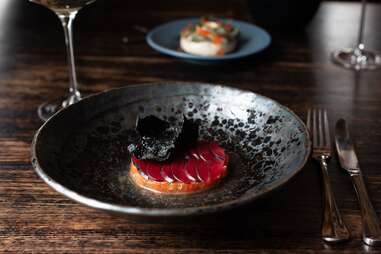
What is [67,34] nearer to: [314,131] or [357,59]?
[314,131]

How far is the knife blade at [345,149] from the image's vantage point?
2.88 feet

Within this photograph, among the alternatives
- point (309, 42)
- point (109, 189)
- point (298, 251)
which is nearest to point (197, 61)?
point (309, 42)

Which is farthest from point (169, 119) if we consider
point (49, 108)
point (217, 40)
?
point (217, 40)

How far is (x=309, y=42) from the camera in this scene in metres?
1.46

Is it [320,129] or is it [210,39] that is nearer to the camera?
[320,129]

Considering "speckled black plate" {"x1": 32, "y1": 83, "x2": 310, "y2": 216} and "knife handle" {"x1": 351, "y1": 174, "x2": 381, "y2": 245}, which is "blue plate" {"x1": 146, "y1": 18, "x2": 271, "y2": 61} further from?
"knife handle" {"x1": 351, "y1": 174, "x2": 381, "y2": 245}

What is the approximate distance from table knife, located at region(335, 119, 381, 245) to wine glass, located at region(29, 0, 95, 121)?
0.50 metres

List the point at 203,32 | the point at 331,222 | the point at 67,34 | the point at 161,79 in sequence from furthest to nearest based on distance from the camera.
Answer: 1. the point at 203,32
2. the point at 161,79
3. the point at 67,34
4. the point at 331,222

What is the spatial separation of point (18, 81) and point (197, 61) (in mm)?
398

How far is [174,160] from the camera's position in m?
0.80

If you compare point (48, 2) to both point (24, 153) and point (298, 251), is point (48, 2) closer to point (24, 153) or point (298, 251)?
point (24, 153)

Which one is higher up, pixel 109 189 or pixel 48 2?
pixel 48 2

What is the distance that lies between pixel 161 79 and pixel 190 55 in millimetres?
84

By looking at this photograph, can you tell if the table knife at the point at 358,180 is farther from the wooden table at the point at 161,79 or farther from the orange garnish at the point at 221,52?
the orange garnish at the point at 221,52
